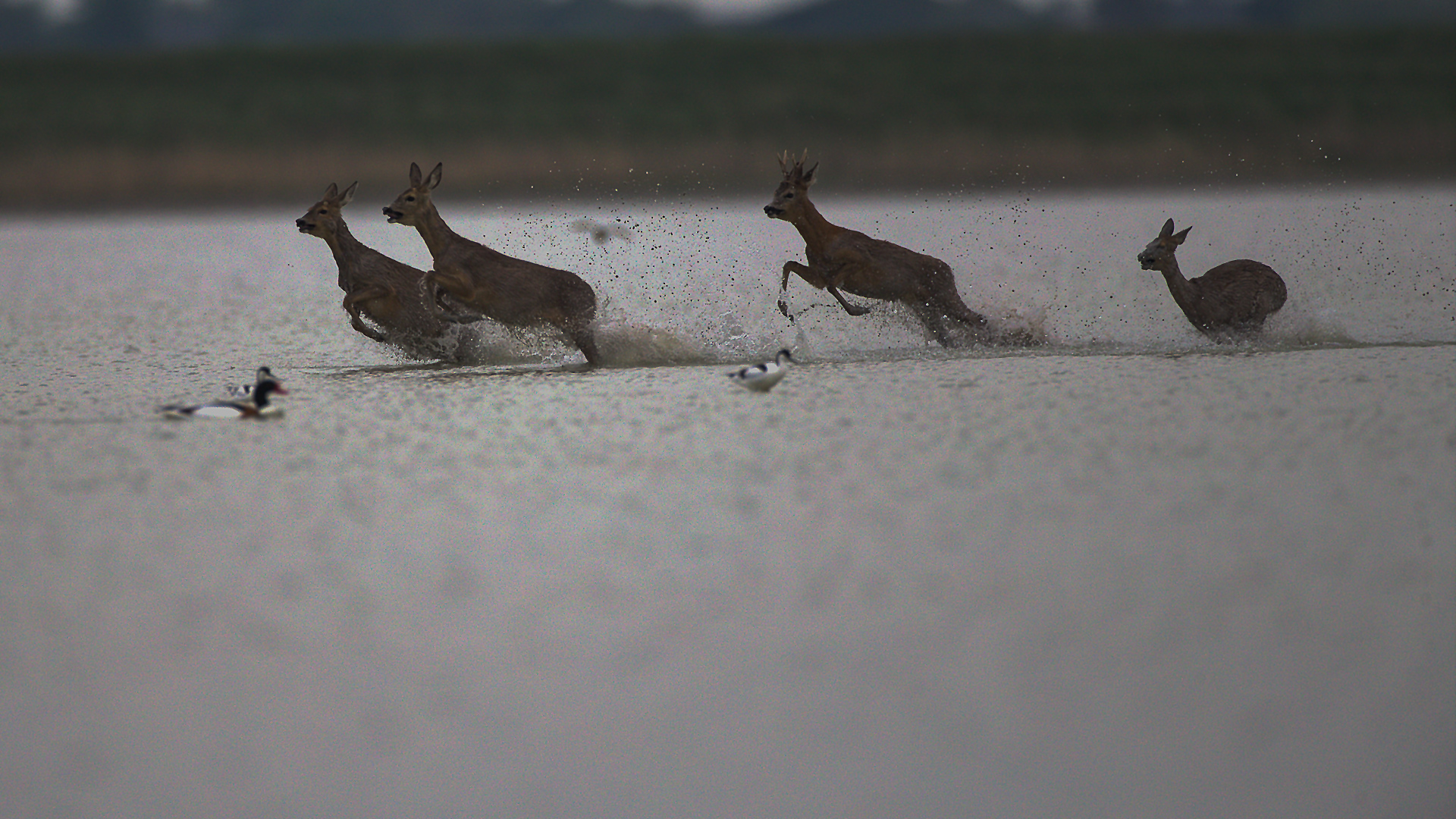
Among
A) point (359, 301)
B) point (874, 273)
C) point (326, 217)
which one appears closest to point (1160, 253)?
point (874, 273)

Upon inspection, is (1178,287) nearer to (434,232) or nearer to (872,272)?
(872,272)

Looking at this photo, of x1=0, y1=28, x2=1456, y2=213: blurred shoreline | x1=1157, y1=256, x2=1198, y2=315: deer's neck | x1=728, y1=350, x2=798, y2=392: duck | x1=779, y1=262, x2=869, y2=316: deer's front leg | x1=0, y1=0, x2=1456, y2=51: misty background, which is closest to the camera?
x1=728, y1=350, x2=798, y2=392: duck

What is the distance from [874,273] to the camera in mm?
12742

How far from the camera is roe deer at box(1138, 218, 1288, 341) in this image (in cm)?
1241

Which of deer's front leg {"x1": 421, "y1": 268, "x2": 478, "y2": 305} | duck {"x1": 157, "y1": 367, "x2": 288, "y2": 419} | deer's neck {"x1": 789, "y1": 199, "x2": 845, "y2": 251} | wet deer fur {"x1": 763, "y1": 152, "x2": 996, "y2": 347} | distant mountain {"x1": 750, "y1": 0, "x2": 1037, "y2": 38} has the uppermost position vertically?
distant mountain {"x1": 750, "y1": 0, "x2": 1037, "y2": 38}

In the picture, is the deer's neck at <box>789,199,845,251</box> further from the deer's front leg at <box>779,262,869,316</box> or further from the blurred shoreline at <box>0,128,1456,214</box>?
the blurred shoreline at <box>0,128,1456,214</box>

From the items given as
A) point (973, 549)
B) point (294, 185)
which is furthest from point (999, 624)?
point (294, 185)

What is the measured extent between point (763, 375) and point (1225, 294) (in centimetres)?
402

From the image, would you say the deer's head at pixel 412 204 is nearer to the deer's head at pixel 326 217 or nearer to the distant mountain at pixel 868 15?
the deer's head at pixel 326 217

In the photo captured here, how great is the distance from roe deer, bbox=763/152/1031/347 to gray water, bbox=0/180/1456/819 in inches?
22.5

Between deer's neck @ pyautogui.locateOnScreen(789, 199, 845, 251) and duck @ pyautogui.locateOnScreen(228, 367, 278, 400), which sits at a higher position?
deer's neck @ pyautogui.locateOnScreen(789, 199, 845, 251)

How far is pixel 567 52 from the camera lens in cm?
5472

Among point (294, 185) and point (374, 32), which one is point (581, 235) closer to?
point (294, 185)

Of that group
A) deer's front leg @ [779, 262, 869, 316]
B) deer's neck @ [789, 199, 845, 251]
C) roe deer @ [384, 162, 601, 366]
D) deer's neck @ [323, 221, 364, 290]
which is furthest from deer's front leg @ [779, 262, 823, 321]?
deer's neck @ [323, 221, 364, 290]
